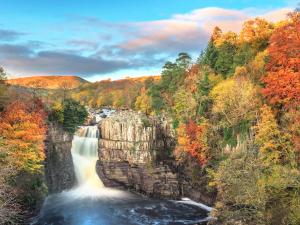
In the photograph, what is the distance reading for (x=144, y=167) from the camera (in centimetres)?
5291

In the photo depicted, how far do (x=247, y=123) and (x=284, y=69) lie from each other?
6.76 metres

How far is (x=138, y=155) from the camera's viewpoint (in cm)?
5316

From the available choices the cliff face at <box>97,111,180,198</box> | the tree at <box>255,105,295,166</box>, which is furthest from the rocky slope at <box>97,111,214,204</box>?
the tree at <box>255,105,295,166</box>

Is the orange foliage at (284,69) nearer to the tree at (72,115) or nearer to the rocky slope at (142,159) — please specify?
the rocky slope at (142,159)

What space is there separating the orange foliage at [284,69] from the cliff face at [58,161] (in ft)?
87.2

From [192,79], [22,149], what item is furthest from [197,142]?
[22,149]

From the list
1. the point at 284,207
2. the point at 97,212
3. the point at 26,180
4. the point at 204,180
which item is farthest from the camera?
the point at 204,180

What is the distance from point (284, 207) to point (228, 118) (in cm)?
1461

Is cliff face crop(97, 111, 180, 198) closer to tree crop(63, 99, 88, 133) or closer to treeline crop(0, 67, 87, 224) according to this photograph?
tree crop(63, 99, 88, 133)

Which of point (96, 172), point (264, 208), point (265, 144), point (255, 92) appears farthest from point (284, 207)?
point (96, 172)

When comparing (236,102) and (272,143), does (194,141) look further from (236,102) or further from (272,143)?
(272,143)

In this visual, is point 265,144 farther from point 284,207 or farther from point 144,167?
point 144,167

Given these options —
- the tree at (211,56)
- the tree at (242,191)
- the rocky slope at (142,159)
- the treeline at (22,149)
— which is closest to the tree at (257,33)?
the tree at (211,56)

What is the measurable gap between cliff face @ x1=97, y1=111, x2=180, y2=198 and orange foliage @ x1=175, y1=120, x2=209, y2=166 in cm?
496
